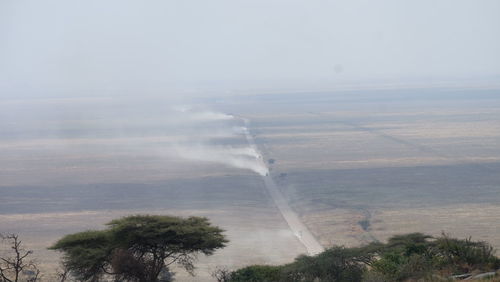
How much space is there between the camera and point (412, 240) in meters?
25.7

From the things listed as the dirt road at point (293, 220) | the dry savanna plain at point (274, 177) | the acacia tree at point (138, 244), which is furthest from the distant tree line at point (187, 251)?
the dirt road at point (293, 220)

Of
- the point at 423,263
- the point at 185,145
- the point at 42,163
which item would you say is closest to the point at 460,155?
the point at 185,145

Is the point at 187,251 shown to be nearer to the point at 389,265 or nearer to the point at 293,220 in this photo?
the point at 389,265

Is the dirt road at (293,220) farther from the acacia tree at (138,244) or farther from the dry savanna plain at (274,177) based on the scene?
the acacia tree at (138,244)

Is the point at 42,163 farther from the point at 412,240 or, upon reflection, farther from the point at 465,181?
the point at 412,240

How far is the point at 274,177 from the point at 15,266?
45161mm

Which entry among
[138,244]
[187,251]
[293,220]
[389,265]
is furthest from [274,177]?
[389,265]

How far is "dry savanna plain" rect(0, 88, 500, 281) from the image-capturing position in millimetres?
41281

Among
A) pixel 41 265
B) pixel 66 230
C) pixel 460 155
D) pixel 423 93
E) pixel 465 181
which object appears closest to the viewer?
pixel 41 265

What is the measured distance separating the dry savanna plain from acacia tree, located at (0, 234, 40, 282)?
0.94 meters

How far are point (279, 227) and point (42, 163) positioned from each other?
35921mm

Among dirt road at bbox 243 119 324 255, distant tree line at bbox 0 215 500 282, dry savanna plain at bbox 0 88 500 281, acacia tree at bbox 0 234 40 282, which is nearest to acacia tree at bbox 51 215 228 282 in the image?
distant tree line at bbox 0 215 500 282

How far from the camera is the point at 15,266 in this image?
58.3 feet

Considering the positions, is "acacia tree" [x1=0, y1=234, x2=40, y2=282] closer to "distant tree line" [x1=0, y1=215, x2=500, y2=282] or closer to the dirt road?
"distant tree line" [x1=0, y1=215, x2=500, y2=282]
